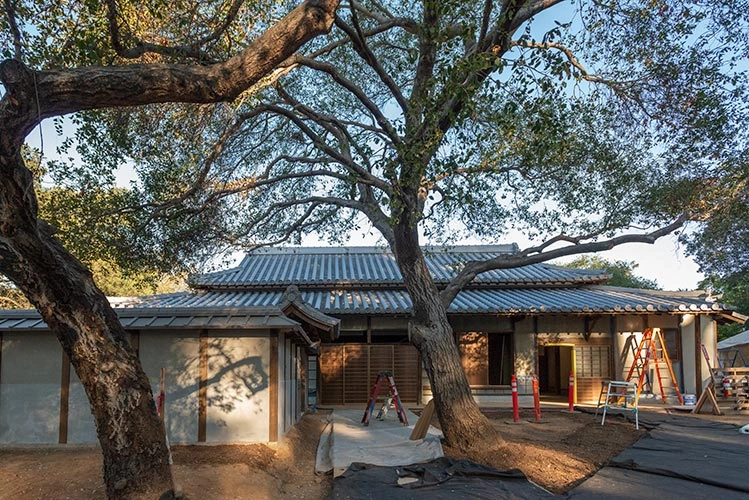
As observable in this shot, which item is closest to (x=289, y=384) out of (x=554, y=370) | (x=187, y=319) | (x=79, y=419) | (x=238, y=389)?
(x=238, y=389)

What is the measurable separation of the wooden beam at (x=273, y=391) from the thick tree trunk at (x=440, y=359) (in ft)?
7.53

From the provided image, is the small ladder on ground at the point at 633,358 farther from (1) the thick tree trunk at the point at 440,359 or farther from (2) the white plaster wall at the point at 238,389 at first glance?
(2) the white plaster wall at the point at 238,389

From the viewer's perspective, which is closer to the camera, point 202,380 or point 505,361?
point 202,380

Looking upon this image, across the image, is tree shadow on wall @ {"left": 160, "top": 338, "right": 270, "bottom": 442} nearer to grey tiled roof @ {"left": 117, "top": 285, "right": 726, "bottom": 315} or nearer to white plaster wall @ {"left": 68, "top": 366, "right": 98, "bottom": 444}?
white plaster wall @ {"left": 68, "top": 366, "right": 98, "bottom": 444}

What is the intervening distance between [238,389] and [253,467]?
1622 mm

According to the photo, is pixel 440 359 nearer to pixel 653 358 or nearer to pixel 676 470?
pixel 676 470

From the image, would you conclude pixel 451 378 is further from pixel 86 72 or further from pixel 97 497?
pixel 86 72

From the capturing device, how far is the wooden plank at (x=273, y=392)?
838 cm

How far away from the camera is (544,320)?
15422 millimetres

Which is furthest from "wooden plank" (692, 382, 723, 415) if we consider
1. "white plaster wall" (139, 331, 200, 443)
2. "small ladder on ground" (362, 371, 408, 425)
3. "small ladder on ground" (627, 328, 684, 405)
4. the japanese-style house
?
"white plaster wall" (139, 331, 200, 443)

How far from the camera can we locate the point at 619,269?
3831cm

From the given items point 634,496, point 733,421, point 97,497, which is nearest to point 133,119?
point 97,497

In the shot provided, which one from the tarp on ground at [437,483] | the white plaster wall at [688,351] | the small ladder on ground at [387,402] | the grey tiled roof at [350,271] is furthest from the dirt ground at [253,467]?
the grey tiled roof at [350,271]

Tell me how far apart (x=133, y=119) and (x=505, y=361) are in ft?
40.2
